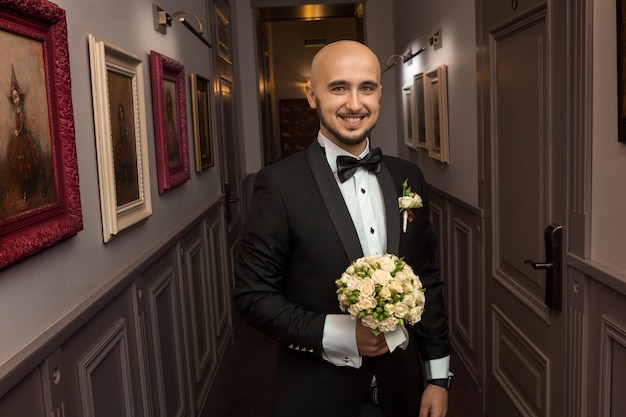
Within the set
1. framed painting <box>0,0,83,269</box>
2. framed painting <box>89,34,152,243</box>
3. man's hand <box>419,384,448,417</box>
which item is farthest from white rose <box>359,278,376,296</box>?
framed painting <box>89,34,152,243</box>

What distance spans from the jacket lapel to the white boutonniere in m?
0.15

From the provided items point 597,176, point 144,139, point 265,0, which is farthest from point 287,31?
point 597,176

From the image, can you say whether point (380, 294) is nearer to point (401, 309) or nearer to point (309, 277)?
point (401, 309)

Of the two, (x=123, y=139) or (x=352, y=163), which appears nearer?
(x=352, y=163)

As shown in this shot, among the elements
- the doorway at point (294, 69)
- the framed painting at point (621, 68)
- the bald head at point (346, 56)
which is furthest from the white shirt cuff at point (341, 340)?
the doorway at point (294, 69)

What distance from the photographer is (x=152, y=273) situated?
2.90m

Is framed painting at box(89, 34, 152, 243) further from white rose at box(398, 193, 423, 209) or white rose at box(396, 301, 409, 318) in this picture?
white rose at box(396, 301, 409, 318)

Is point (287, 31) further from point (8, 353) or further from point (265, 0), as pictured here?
point (8, 353)

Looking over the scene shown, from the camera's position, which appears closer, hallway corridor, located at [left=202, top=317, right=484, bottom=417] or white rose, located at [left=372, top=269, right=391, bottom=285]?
white rose, located at [left=372, top=269, right=391, bottom=285]

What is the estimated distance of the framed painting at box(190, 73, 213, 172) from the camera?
3.97 m

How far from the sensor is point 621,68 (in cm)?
180

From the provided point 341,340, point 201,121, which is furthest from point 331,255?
point 201,121

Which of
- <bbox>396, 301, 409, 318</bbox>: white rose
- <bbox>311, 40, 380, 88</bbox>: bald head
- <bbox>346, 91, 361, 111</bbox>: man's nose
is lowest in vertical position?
<bbox>396, 301, 409, 318</bbox>: white rose

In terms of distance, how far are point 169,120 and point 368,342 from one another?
2.12m
